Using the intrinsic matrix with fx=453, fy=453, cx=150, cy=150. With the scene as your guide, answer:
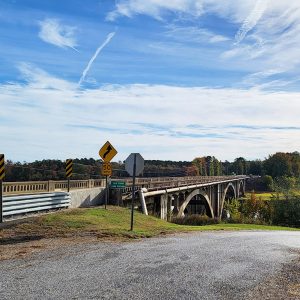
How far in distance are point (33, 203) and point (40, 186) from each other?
146 inches

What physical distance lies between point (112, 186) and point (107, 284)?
21.6 meters

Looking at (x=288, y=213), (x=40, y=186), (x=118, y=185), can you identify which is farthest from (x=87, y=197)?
(x=288, y=213)

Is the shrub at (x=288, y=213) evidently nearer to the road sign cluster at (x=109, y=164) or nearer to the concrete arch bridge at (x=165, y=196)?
the concrete arch bridge at (x=165, y=196)

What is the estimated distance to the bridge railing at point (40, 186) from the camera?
20789mm

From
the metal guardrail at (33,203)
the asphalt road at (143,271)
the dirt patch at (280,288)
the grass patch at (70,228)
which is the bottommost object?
the dirt patch at (280,288)

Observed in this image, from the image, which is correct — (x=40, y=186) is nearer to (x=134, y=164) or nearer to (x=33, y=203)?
(x=33, y=203)

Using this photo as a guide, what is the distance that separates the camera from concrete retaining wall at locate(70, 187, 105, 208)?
966 inches

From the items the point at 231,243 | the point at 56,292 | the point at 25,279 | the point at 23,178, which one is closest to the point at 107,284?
the point at 56,292

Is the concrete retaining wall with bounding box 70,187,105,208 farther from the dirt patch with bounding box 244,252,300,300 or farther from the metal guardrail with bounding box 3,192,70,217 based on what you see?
the dirt patch with bounding box 244,252,300,300

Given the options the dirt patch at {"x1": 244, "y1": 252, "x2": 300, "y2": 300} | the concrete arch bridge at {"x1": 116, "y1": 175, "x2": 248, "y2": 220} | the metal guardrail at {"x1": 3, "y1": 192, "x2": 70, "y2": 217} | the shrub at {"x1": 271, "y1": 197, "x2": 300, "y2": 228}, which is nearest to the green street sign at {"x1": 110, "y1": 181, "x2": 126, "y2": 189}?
the concrete arch bridge at {"x1": 116, "y1": 175, "x2": 248, "y2": 220}

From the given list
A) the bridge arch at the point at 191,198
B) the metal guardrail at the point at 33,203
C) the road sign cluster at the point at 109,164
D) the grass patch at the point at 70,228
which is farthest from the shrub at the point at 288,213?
the grass patch at the point at 70,228

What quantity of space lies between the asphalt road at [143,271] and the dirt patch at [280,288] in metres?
0.17

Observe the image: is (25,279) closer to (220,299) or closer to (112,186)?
(220,299)

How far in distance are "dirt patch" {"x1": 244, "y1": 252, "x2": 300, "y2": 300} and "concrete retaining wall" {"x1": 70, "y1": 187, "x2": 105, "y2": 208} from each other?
54.5ft
